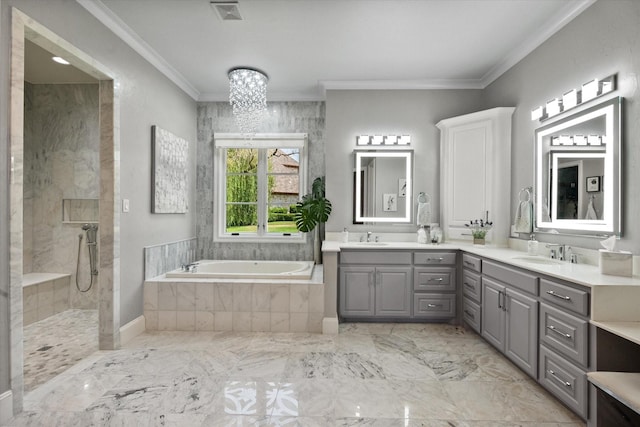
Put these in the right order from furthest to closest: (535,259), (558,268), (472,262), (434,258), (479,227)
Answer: (479,227)
(434,258)
(472,262)
(535,259)
(558,268)

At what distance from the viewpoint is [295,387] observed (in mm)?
2174

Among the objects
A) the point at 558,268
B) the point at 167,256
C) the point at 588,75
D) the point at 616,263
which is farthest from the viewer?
the point at 167,256

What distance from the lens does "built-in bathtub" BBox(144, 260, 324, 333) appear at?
3.17m

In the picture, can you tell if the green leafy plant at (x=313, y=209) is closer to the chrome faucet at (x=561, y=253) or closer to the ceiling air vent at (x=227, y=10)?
the ceiling air vent at (x=227, y=10)

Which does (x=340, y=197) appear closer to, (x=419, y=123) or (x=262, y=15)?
(x=419, y=123)

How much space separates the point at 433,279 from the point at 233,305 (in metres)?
2.03

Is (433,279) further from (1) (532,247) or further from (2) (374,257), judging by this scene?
(1) (532,247)

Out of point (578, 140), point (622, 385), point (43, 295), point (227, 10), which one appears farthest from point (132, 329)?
point (578, 140)

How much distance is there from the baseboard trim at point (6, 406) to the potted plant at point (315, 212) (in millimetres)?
2799

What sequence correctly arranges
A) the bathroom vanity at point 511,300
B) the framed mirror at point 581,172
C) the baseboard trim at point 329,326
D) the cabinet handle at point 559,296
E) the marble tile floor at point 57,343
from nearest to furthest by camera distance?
the bathroom vanity at point 511,300 < the cabinet handle at point 559,296 < the framed mirror at point 581,172 < the marble tile floor at point 57,343 < the baseboard trim at point 329,326

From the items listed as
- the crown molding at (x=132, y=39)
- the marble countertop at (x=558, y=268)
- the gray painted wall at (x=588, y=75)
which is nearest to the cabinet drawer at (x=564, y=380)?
the marble countertop at (x=558, y=268)

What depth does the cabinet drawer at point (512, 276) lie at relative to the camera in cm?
215

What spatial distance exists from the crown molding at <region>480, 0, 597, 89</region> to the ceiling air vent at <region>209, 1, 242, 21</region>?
2504 millimetres

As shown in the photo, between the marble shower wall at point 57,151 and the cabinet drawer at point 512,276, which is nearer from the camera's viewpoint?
the cabinet drawer at point 512,276
